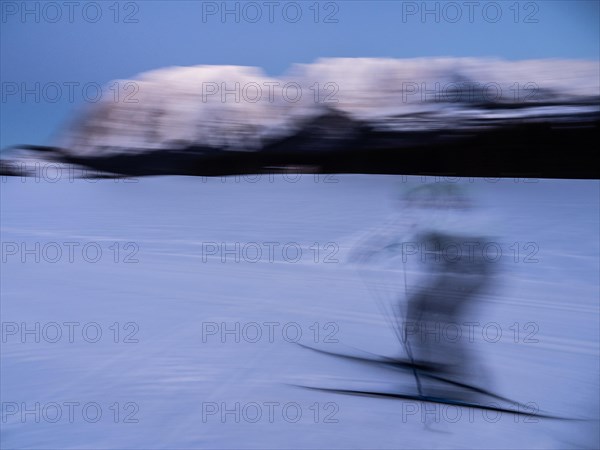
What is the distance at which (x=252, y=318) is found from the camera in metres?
1.52

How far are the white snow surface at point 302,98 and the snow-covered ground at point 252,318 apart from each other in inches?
5.5

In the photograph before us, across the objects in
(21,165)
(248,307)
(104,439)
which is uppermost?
(21,165)

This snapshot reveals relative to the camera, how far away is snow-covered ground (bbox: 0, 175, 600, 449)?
1302mm

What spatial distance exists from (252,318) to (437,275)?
519 mm

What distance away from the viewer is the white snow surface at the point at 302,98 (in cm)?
156

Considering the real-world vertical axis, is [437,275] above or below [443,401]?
above

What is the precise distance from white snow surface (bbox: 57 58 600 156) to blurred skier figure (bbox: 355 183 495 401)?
24cm

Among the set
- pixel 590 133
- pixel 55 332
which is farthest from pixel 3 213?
pixel 590 133

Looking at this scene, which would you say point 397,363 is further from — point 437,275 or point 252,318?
point 252,318

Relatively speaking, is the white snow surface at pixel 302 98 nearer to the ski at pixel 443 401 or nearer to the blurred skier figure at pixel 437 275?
the blurred skier figure at pixel 437 275

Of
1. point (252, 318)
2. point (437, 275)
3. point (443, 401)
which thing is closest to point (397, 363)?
point (443, 401)

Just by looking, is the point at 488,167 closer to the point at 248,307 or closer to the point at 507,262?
the point at 507,262

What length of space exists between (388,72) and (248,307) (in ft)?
2.51

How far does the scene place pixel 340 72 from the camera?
158 centimetres
